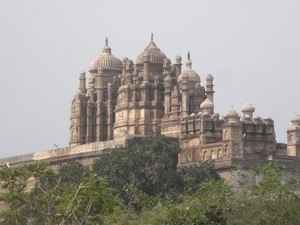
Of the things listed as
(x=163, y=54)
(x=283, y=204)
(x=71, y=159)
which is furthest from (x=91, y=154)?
(x=283, y=204)

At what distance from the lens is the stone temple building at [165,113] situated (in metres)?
62.7

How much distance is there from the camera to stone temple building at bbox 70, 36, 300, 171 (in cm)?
6269

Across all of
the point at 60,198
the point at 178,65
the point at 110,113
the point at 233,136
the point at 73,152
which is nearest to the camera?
the point at 60,198

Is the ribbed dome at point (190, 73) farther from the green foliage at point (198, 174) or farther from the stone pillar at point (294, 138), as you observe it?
the green foliage at point (198, 174)

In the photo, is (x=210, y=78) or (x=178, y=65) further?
(x=178, y=65)

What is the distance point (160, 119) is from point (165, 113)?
1.30 metres

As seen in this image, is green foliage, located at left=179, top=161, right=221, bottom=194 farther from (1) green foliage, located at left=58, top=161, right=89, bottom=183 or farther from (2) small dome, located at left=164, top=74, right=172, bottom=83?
(2) small dome, located at left=164, top=74, right=172, bottom=83

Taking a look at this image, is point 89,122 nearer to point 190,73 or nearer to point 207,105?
point 190,73

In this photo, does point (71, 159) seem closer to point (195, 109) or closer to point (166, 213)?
point (195, 109)

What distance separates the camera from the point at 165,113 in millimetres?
66688

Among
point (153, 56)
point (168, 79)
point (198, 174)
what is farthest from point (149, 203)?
point (153, 56)

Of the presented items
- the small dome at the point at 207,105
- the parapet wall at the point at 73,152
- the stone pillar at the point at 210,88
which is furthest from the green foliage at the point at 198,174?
the stone pillar at the point at 210,88

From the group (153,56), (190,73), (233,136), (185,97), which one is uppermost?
(153,56)

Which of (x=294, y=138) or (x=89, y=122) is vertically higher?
→ (x=89, y=122)
